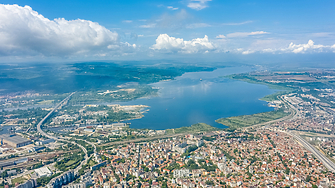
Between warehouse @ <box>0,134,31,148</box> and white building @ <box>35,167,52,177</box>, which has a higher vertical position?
warehouse @ <box>0,134,31,148</box>

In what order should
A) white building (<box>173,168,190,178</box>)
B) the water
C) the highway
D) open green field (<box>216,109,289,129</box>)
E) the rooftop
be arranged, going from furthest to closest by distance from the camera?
the water, open green field (<box>216,109,289,129</box>), the rooftop, the highway, white building (<box>173,168,190,178</box>)

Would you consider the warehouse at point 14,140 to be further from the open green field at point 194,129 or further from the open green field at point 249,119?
the open green field at point 249,119

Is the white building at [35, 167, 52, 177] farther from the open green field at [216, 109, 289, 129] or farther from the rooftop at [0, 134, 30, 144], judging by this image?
the open green field at [216, 109, 289, 129]

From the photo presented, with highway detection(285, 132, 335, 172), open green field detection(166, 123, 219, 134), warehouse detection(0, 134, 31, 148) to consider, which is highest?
warehouse detection(0, 134, 31, 148)

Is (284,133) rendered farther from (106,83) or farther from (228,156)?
(106,83)

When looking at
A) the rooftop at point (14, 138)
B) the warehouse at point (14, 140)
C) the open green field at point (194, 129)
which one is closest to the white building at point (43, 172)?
the warehouse at point (14, 140)

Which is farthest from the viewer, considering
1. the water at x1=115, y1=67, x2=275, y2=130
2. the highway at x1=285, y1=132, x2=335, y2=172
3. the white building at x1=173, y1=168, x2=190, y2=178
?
the water at x1=115, y1=67, x2=275, y2=130

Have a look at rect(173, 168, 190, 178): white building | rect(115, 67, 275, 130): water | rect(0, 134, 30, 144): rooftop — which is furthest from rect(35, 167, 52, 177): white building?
rect(115, 67, 275, 130): water
